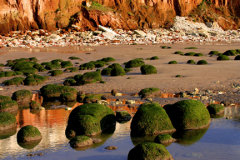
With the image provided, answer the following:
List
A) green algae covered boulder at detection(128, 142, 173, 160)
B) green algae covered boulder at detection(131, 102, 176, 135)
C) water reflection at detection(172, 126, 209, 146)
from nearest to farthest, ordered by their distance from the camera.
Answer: green algae covered boulder at detection(128, 142, 173, 160)
water reflection at detection(172, 126, 209, 146)
green algae covered boulder at detection(131, 102, 176, 135)

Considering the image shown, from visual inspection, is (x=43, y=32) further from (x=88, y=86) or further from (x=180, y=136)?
(x=180, y=136)

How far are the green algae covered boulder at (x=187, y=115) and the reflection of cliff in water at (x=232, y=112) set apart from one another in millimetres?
1918

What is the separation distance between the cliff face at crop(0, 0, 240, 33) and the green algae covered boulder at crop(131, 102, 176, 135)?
129 feet

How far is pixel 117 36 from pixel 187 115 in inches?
1414

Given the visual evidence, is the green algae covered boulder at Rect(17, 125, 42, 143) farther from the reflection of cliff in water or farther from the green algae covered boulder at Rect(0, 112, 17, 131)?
the reflection of cliff in water

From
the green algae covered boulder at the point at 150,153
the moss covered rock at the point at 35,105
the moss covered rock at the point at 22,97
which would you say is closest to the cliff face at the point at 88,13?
the moss covered rock at the point at 22,97

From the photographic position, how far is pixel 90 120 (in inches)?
396

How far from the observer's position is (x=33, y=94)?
1631cm

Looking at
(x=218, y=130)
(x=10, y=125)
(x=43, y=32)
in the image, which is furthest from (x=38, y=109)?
(x=43, y=32)

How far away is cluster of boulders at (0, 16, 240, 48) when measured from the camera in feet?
137

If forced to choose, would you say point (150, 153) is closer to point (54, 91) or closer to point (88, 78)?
point (54, 91)

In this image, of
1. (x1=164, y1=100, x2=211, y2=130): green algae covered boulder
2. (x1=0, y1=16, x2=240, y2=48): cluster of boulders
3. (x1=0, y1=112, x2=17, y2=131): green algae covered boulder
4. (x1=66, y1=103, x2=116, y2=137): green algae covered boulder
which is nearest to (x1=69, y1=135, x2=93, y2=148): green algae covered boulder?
(x1=66, y1=103, x2=116, y2=137): green algae covered boulder

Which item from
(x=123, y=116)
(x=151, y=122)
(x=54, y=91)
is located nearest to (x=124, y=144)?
(x=151, y=122)

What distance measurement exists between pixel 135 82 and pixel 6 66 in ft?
47.3
